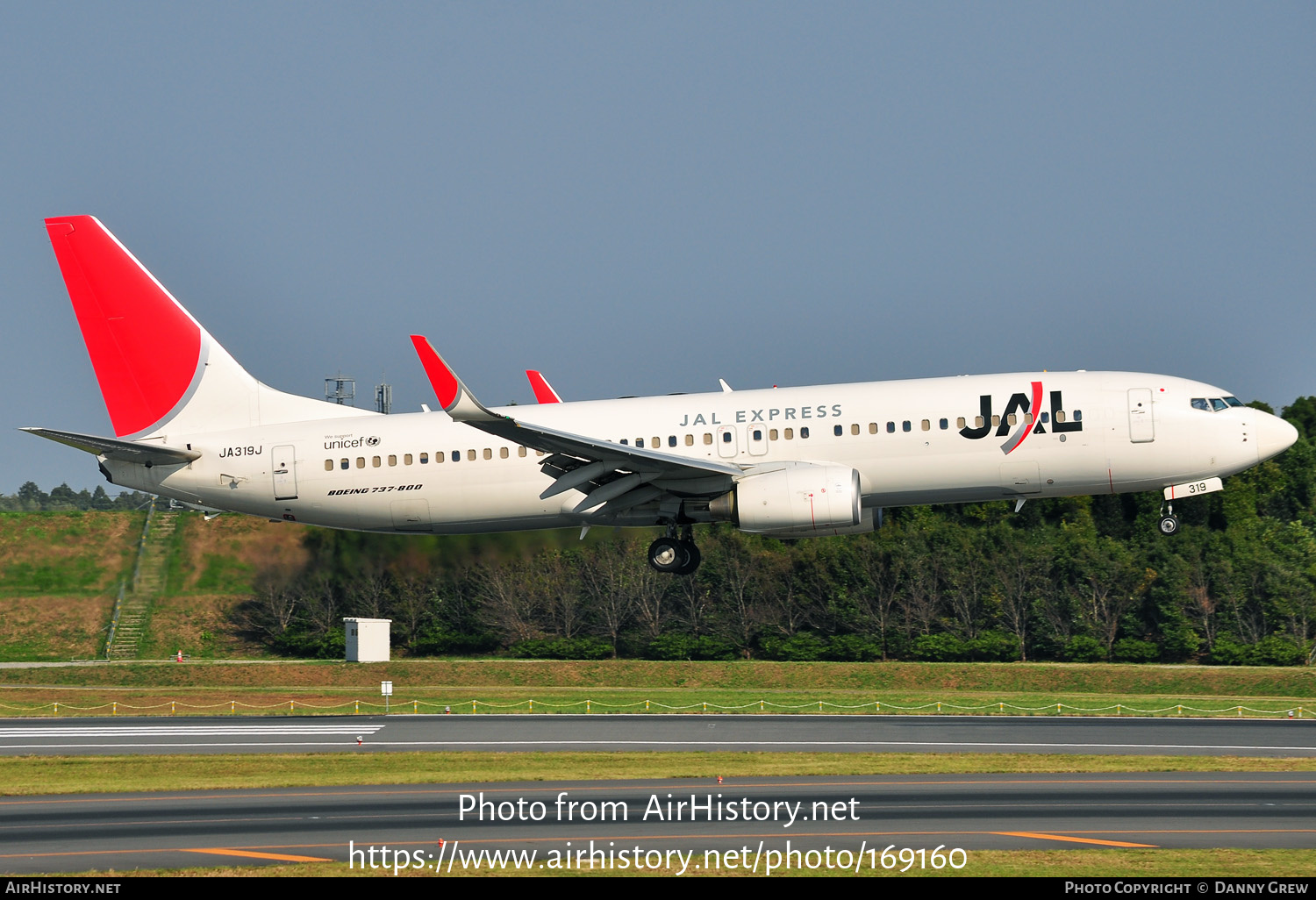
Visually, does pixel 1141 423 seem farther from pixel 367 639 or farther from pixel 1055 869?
pixel 367 639

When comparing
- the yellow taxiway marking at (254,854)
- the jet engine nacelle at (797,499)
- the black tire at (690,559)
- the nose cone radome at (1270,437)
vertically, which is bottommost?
the yellow taxiway marking at (254,854)

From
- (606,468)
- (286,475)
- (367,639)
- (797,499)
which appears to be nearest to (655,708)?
(606,468)

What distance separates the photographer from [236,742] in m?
40.7

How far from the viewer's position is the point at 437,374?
31.1m

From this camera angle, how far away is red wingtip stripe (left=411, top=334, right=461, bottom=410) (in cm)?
3098

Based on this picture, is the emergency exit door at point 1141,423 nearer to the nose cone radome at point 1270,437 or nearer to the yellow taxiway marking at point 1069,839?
the nose cone radome at point 1270,437

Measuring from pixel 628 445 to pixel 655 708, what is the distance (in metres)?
15.6

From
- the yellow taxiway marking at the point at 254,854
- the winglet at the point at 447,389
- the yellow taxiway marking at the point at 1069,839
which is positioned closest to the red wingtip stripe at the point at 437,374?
the winglet at the point at 447,389

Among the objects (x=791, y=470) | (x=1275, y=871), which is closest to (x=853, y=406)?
(x=791, y=470)

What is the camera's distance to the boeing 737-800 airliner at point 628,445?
115 feet

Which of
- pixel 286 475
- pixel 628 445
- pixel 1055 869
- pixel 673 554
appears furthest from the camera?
pixel 286 475

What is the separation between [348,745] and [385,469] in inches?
322

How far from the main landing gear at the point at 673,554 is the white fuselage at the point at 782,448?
719mm

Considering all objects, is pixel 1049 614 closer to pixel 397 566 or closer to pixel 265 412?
pixel 397 566
